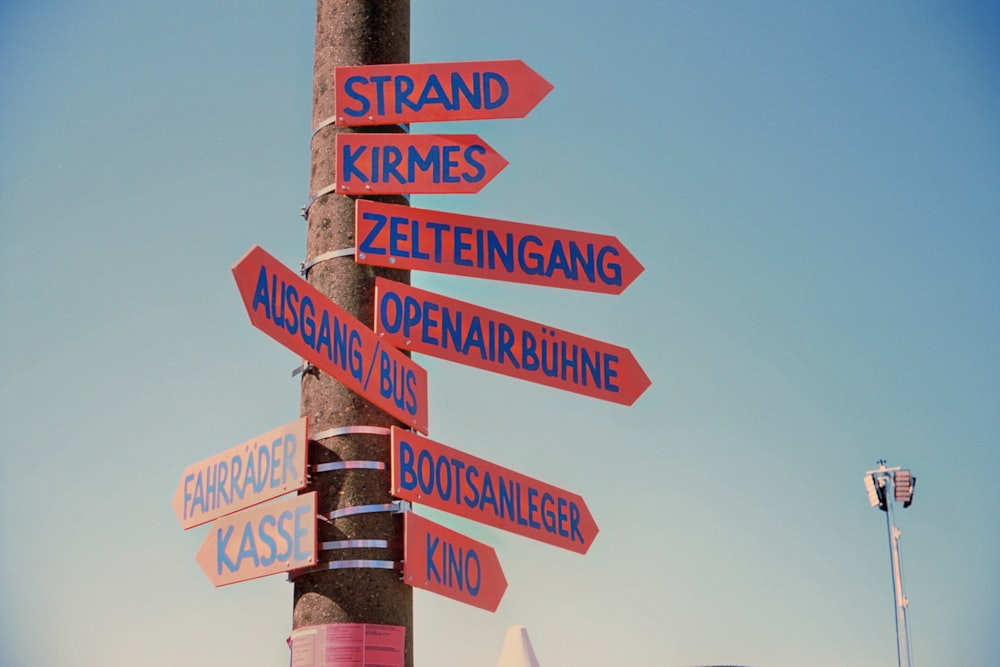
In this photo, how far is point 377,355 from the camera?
448cm

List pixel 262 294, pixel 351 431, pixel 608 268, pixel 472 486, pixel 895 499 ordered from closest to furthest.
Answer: pixel 262 294 → pixel 351 431 → pixel 472 486 → pixel 608 268 → pixel 895 499

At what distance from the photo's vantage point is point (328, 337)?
4.25 metres

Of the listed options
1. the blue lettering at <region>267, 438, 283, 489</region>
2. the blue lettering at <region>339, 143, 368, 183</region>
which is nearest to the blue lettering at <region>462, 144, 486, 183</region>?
the blue lettering at <region>339, 143, 368, 183</region>

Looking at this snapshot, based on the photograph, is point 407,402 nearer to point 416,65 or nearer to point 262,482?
point 262,482

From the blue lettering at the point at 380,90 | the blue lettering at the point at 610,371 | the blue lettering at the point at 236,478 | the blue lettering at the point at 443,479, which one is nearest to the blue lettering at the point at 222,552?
the blue lettering at the point at 236,478

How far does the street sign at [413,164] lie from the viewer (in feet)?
15.7

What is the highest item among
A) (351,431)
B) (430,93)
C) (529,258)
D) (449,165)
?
(430,93)

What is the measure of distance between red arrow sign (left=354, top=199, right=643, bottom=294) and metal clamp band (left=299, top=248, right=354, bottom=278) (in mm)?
63

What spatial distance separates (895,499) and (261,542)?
27850 mm

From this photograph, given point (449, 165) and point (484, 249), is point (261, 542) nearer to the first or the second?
point (484, 249)

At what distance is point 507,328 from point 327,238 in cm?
84

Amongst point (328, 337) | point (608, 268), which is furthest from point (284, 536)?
point (608, 268)

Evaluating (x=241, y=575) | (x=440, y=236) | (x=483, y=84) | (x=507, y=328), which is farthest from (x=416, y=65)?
(x=241, y=575)

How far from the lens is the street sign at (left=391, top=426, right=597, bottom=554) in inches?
177
